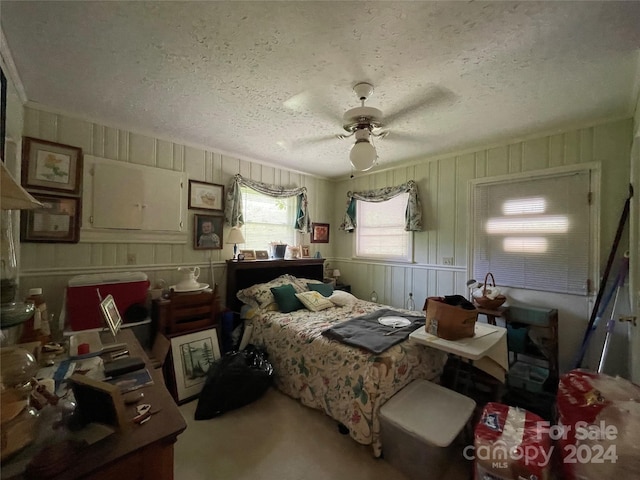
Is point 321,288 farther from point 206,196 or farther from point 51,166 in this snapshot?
point 51,166

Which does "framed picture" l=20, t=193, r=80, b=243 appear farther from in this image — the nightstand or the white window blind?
the white window blind

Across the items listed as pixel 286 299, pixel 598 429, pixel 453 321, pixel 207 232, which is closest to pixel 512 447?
pixel 598 429

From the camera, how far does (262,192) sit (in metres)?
3.62

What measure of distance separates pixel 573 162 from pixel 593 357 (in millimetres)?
1783

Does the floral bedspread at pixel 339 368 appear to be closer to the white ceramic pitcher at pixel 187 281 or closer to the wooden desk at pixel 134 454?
the white ceramic pitcher at pixel 187 281

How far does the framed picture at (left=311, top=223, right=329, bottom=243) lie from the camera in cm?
434

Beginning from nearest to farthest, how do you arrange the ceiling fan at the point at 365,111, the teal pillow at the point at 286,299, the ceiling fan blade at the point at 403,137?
the ceiling fan at the point at 365,111 < the ceiling fan blade at the point at 403,137 < the teal pillow at the point at 286,299

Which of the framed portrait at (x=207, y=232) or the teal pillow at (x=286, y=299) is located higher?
the framed portrait at (x=207, y=232)

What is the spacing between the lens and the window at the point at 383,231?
383 centimetres

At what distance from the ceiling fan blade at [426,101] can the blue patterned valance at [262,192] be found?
73.9 inches

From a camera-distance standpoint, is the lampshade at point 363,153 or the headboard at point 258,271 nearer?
the lampshade at point 363,153

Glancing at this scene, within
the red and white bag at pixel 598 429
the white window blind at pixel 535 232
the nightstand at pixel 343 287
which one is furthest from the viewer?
the nightstand at pixel 343 287

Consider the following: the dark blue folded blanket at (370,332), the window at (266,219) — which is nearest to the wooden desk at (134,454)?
the dark blue folded blanket at (370,332)

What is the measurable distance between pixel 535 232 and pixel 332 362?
2.42 meters
